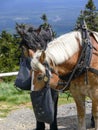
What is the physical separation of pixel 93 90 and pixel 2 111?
12.1ft

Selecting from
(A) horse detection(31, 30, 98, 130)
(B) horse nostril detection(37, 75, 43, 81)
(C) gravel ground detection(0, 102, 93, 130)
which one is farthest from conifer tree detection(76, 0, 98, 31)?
(B) horse nostril detection(37, 75, 43, 81)

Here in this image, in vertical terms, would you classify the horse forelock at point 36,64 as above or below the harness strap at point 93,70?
above

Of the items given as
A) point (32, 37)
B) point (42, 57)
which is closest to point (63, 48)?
point (42, 57)

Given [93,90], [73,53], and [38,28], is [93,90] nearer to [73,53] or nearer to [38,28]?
[73,53]

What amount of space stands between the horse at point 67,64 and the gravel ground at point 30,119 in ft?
5.80

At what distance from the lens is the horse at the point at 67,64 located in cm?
514

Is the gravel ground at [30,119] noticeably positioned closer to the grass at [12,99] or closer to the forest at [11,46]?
the grass at [12,99]

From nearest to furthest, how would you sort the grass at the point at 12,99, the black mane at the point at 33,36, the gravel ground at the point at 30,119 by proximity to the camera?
the black mane at the point at 33,36 < the gravel ground at the point at 30,119 < the grass at the point at 12,99

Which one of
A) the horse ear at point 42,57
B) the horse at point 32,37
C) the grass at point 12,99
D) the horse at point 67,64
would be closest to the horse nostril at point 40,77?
the horse at point 67,64

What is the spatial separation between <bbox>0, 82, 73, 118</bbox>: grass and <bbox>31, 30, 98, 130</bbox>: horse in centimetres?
325

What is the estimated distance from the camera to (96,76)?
17.9 feet

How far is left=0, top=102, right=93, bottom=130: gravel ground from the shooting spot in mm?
7387

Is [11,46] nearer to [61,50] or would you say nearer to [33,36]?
[33,36]

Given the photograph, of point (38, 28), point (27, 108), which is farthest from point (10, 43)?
point (38, 28)
